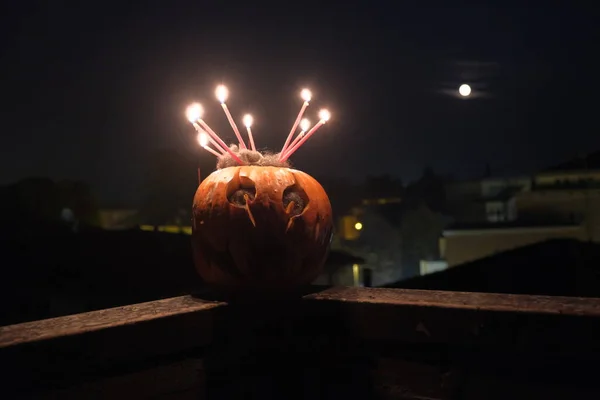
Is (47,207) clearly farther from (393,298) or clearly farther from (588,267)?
(393,298)

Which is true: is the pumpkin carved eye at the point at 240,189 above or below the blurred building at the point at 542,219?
below

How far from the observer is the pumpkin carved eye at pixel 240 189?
2.33m

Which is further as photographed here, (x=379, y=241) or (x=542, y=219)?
(x=379, y=241)

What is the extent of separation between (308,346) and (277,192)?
698 millimetres

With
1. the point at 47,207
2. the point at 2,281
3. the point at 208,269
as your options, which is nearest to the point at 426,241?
the point at 47,207

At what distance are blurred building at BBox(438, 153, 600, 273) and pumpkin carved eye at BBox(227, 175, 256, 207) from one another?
593 inches

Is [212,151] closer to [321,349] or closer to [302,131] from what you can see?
[302,131]

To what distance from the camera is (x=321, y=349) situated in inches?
84.2

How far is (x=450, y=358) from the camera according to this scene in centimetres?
187

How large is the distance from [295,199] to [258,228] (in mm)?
247

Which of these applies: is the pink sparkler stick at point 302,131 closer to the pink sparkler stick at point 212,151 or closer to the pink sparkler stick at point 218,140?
the pink sparkler stick at point 218,140

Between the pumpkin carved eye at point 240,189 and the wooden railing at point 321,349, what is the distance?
49 cm

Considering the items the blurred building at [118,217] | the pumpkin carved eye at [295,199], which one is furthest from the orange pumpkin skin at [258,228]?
the blurred building at [118,217]

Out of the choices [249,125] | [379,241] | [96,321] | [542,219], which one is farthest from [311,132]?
[379,241]
